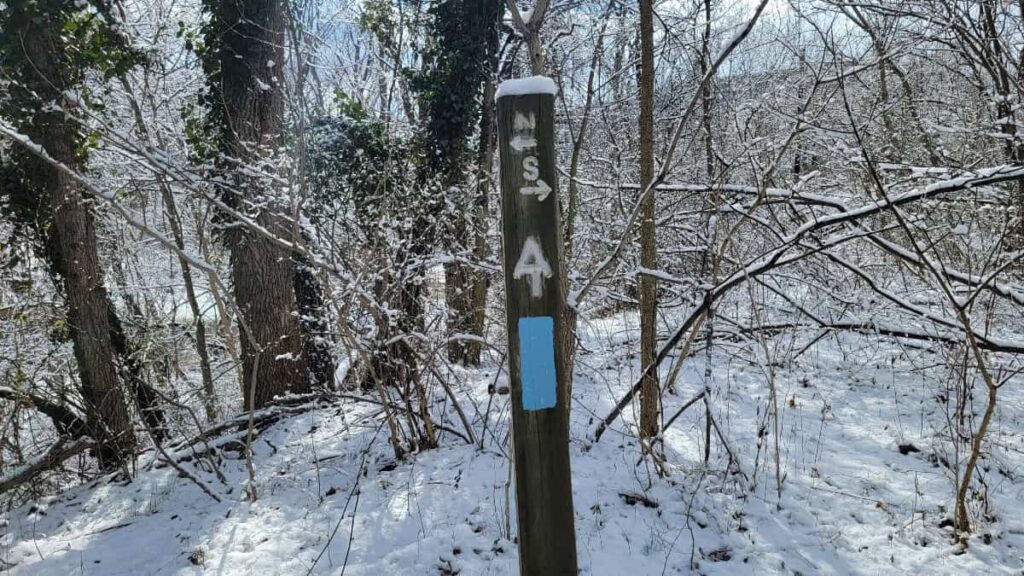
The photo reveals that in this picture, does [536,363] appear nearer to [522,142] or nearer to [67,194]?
[522,142]

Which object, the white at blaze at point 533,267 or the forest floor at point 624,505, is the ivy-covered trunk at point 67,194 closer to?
the forest floor at point 624,505

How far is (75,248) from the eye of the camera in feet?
18.5

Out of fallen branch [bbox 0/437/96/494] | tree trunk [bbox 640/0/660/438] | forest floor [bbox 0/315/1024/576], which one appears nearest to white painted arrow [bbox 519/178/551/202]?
forest floor [bbox 0/315/1024/576]

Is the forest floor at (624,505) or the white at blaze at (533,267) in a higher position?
the white at blaze at (533,267)

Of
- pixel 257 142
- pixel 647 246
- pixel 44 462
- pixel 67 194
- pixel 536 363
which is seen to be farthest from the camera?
pixel 257 142

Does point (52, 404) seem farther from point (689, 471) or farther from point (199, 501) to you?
point (689, 471)

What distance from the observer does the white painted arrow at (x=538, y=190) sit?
5.86 ft

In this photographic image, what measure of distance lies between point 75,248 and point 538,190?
584 cm

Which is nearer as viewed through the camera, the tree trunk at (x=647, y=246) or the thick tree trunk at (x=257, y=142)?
the tree trunk at (x=647, y=246)

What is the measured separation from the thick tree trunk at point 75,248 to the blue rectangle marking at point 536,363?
5.19 meters

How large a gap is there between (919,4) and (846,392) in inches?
133

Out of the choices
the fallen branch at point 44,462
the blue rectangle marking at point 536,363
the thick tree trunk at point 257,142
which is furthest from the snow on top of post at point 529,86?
the thick tree trunk at point 257,142

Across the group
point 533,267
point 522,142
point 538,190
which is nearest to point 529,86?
point 522,142

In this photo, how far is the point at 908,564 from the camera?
298 centimetres
